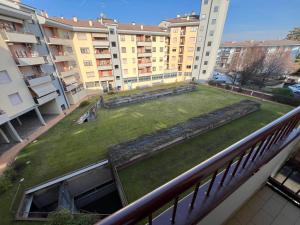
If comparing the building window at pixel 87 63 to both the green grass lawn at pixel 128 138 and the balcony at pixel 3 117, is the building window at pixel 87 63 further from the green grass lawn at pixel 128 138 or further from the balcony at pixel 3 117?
the balcony at pixel 3 117

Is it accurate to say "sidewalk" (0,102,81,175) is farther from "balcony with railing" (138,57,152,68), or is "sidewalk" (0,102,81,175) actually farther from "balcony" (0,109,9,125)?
"balcony with railing" (138,57,152,68)

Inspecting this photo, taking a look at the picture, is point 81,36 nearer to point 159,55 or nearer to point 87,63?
point 87,63

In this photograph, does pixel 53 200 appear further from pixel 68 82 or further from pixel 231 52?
pixel 231 52

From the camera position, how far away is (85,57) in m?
19.7

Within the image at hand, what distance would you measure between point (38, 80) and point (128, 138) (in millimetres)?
9941

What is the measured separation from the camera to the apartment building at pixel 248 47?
31.7 m

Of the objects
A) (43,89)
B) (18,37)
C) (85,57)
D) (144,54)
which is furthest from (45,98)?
(144,54)

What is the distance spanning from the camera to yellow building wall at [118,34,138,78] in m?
21.3

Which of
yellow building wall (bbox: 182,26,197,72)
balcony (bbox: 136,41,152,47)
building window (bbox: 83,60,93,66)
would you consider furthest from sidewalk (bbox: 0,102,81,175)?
yellow building wall (bbox: 182,26,197,72)

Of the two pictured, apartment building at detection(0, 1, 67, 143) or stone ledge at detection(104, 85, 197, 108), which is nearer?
apartment building at detection(0, 1, 67, 143)

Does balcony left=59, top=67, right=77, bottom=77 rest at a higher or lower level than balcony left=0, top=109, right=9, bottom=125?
higher

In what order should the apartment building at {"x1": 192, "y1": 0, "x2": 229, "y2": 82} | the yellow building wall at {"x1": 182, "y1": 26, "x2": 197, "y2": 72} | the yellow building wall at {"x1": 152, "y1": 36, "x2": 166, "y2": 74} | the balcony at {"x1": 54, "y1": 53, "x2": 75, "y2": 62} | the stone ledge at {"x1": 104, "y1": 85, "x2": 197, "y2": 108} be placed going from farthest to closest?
1. the yellow building wall at {"x1": 182, "y1": 26, "x2": 197, "y2": 72}
2. the yellow building wall at {"x1": 152, "y1": 36, "x2": 166, "y2": 74}
3. the apartment building at {"x1": 192, "y1": 0, "x2": 229, "y2": 82}
4. the stone ledge at {"x1": 104, "y1": 85, "x2": 197, "y2": 108}
5. the balcony at {"x1": 54, "y1": 53, "x2": 75, "y2": 62}

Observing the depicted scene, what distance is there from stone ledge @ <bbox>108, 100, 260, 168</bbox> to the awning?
→ 30.5 ft

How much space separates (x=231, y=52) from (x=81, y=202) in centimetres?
4875
